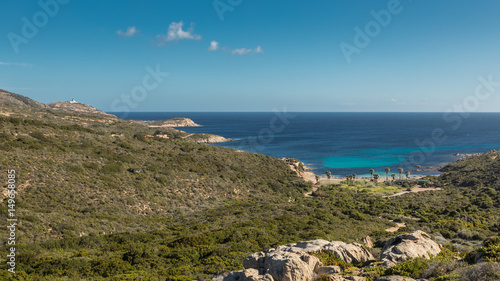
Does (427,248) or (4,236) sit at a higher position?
(427,248)

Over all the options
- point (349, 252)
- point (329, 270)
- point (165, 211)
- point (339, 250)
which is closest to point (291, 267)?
point (329, 270)

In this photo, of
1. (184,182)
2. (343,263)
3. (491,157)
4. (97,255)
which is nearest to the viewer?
(343,263)

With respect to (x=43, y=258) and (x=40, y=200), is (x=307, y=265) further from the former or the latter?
(x=40, y=200)

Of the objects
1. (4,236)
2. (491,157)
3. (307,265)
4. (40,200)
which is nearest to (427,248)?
(307,265)

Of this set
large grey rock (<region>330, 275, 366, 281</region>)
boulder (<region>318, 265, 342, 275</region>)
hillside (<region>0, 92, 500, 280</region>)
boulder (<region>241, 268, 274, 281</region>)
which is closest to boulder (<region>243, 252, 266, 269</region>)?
boulder (<region>241, 268, 274, 281</region>)

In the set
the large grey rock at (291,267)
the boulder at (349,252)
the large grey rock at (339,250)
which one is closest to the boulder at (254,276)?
the large grey rock at (291,267)

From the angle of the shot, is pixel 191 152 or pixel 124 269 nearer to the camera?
pixel 124 269

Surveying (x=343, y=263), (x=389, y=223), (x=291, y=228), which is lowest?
(x=389, y=223)

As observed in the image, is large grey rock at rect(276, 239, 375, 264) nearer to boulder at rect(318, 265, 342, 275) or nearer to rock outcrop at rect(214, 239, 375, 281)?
rock outcrop at rect(214, 239, 375, 281)
